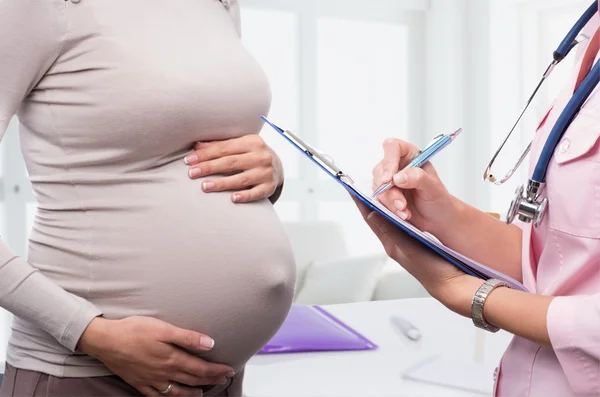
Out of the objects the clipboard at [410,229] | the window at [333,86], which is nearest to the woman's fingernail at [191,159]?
the clipboard at [410,229]

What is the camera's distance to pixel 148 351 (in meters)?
0.98

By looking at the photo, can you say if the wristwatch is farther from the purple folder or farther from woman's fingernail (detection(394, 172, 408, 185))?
the purple folder

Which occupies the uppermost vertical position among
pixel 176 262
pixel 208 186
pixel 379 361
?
pixel 208 186

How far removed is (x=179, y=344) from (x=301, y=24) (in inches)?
145

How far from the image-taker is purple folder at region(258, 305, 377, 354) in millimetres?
1626

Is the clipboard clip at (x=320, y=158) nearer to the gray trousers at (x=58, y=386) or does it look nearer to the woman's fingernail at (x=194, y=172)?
the woman's fingernail at (x=194, y=172)

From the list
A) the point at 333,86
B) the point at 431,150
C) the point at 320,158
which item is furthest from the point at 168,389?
the point at 333,86

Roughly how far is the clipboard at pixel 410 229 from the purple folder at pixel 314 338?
30.1 inches

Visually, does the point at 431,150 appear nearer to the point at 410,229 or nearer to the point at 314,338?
the point at 410,229

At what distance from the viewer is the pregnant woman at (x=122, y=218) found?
975mm

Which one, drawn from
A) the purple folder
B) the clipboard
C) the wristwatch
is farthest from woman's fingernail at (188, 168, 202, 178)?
the purple folder

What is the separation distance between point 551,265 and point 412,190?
268 mm

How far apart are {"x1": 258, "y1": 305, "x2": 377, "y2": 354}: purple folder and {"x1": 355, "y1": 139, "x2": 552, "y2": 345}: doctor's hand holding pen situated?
0.63 meters

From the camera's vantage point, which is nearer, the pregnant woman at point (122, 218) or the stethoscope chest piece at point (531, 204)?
the stethoscope chest piece at point (531, 204)
